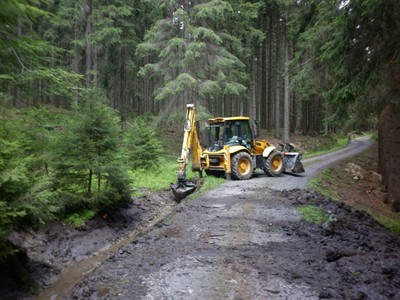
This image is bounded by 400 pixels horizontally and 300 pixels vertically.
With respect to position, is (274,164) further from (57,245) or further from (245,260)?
(57,245)

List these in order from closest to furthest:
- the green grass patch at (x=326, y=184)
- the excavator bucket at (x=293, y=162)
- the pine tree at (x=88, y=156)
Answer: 1. the pine tree at (x=88, y=156)
2. the green grass patch at (x=326, y=184)
3. the excavator bucket at (x=293, y=162)

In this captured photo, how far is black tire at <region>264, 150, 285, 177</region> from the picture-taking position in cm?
1531

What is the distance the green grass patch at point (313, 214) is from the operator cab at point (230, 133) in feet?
18.3

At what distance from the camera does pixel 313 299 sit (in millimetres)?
4500

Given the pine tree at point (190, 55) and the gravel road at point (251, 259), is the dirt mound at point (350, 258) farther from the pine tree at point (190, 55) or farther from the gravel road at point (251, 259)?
the pine tree at point (190, 55)

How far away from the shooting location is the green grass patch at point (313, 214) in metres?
8.67

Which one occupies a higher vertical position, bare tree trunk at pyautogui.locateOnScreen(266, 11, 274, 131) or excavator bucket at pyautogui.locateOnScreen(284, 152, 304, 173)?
bare tree trunk at pyautogui.locateOnScreen(266, 11, 274, 131)

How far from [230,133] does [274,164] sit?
2.56 meters

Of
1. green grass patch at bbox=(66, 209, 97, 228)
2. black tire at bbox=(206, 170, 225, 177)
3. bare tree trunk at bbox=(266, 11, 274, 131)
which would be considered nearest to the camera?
green grass patch at bbox=(66, 209, 97, 228)

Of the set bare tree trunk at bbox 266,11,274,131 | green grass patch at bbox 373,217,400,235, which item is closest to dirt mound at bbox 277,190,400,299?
green grass patch at bbox 373,217,400,235

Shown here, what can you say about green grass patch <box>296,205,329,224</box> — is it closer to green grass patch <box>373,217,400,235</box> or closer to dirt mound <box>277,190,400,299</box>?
dirt mound <box>277,190,400,299</box>

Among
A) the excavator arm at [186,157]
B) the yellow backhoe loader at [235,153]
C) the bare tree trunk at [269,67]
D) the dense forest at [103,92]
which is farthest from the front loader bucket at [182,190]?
the bare tree trunk at [269,67]

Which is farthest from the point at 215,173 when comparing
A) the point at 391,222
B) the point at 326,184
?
the point at 391,222

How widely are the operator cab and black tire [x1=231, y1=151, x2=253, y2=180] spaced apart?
70 cm
